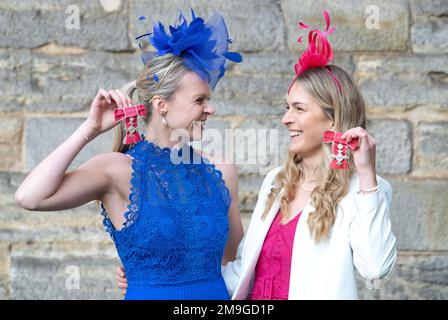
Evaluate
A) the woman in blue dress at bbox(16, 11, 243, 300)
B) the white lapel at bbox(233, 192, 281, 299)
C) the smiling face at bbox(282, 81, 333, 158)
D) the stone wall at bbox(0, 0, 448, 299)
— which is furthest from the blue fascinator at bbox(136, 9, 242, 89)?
the stone wall at bbox(0, 0, 448, 299)

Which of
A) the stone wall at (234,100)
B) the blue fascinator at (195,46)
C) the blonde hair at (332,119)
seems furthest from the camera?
the stone wall at (234,100)

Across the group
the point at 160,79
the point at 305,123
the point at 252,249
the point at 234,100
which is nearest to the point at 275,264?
the point at 252,249

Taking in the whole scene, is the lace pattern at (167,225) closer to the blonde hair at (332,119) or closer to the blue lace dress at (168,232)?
the blue lace dress at (168,232)

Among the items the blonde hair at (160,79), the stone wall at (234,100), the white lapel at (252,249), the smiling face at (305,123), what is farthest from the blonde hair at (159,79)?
the stone wall at (234,100)

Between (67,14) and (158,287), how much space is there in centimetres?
195

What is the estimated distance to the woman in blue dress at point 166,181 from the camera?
8.90ft

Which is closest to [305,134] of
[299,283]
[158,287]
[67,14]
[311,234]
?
[311,234]

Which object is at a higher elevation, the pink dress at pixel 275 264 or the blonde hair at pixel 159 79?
the blonde hair at pixel 159 79

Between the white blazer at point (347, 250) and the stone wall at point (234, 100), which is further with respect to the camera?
the stone wall at point (234, 100)

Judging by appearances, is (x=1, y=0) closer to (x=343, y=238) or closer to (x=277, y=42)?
(x=277, y=42)

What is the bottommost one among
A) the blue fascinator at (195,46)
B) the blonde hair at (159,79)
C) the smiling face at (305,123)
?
the smiling face at (305,123)

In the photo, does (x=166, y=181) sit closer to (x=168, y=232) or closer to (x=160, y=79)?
(x=168, y=232)

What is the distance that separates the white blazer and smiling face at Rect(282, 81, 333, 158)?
22cm

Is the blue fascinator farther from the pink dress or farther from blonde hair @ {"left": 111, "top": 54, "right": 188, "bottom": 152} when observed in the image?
the pink dress
